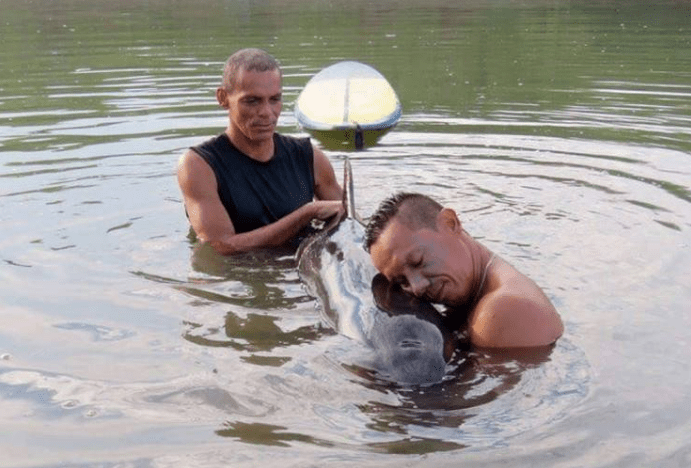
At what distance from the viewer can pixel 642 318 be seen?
5535 mm

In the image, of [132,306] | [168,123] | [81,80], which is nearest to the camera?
[132,306]

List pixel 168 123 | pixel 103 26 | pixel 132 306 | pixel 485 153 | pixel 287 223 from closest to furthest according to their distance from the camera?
1. pixel 132 306
2. pixel 287 223
3. pixel 485 153
4. pixel 168 123
5. pixel 103 26

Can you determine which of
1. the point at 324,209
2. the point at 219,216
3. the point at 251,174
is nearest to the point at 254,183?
the point at 251,174

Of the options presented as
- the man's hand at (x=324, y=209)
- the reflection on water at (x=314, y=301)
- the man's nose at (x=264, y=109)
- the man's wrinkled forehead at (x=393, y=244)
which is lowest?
the reflection on water at (x=314, y=301)

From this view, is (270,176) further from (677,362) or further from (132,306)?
(677,362)

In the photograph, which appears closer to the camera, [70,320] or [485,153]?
[70,320]

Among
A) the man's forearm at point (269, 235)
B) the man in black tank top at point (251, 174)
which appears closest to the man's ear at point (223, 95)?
the man in black tank top at point (251, 174)

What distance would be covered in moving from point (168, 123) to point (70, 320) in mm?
5703

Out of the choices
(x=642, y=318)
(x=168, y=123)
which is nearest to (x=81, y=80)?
(x=168, y=123)

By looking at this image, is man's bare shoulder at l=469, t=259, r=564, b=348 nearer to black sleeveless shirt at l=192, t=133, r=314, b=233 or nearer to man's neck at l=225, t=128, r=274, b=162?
black sleeveless shirt at l=192, t=133, r=314, b=233

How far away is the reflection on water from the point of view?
4.23 meters

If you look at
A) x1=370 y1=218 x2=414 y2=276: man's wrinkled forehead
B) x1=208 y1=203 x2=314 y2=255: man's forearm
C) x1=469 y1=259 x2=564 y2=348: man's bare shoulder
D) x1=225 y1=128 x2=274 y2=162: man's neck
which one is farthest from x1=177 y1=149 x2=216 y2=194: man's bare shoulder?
x1=469 y1=259 x2=564 y2=348: man's bare shoulder

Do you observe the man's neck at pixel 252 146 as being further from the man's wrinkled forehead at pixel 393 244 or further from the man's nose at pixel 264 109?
the man's wrinkled forehead at pixel 393 244

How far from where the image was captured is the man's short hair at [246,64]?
6.89 meters
